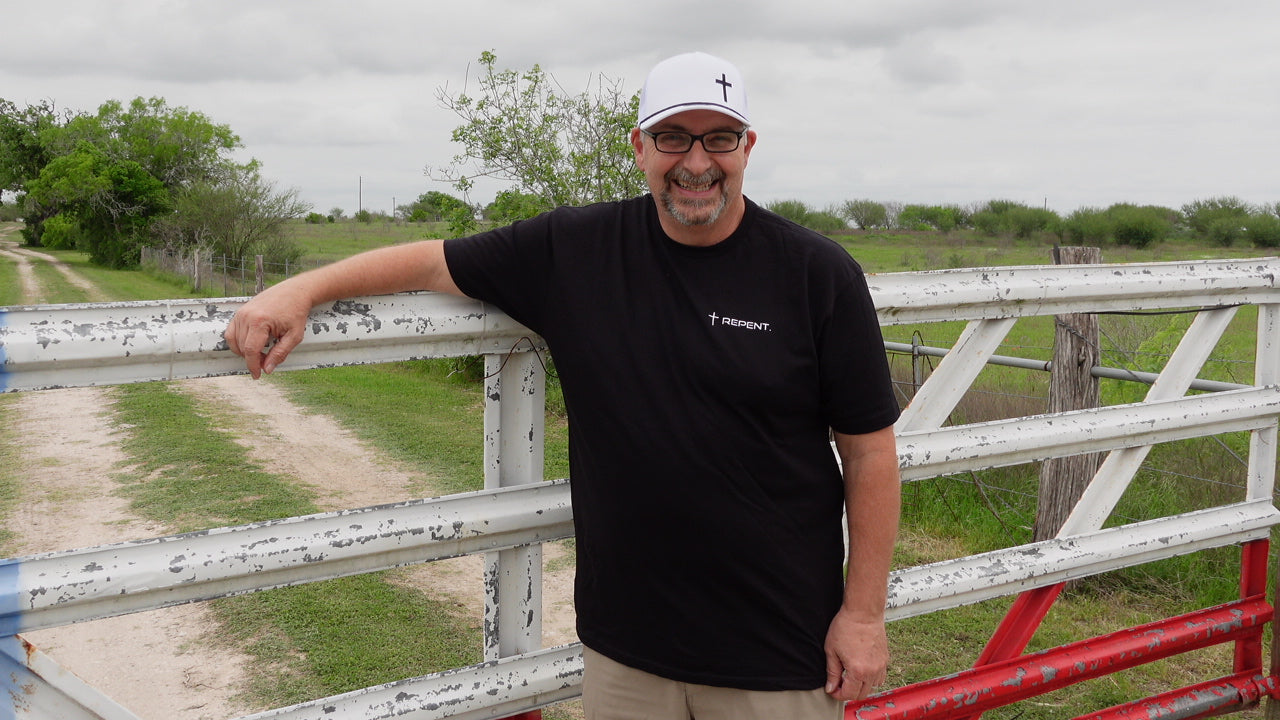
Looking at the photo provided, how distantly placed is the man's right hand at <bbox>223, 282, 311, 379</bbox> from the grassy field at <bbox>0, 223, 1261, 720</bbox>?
271 centimetres

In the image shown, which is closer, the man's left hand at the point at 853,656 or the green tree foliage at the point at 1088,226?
the man's left hand at the point at 853,656

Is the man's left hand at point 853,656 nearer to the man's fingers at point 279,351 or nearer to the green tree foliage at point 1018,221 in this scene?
the man's fingers at point 279,351

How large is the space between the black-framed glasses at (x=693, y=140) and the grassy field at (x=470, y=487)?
2698 mm

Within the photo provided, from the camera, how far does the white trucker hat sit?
6.74 feet

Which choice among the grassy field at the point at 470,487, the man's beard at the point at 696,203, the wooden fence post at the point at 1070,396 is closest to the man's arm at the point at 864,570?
the man's beard at the point at 696,203

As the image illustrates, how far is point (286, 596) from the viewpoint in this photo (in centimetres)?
516

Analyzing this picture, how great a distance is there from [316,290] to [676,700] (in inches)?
41.6

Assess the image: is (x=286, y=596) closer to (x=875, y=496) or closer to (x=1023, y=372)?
(x=875, y=496)

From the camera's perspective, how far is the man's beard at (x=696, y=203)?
2.04m

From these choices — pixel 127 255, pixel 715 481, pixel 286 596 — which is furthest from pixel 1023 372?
pixel 127 255

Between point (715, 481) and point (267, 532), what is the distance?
2.66 feet

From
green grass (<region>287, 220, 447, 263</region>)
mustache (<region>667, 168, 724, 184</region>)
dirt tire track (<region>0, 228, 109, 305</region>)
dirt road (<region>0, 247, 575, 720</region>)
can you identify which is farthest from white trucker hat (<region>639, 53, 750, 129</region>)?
green grass (<region>287, 220, 447, 263</region>)

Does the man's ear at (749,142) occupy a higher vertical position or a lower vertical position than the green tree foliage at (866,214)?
lower

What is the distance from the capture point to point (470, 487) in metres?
7.41
